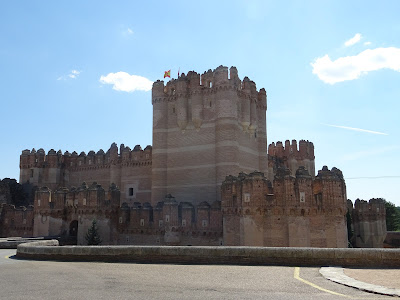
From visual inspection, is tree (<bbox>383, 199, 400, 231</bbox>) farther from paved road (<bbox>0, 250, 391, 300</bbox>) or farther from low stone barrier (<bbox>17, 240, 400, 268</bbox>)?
paved road (<bbox>0, 250, 391, 300</bbox>)

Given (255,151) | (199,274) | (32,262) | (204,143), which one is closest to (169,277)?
(199,274)

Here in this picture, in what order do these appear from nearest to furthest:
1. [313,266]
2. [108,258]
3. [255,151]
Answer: [313,266] → [108,258] → [255,151]

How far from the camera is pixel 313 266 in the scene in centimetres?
1377

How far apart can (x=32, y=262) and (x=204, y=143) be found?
23.5 metres

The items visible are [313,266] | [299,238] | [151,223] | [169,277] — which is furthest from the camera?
[151,223]

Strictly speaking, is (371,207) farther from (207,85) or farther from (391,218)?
(391,218)

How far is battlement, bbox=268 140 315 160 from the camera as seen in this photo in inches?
1997

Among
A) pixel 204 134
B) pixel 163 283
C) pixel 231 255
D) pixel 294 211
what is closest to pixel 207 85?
pixel 204 134

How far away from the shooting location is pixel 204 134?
37688mm

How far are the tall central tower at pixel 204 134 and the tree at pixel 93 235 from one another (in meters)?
6.70

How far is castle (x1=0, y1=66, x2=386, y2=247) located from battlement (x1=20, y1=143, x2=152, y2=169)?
182 mm

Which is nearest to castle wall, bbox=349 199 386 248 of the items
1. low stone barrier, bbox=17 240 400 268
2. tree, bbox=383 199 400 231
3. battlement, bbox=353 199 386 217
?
battlement, bbox=353 199 386 217

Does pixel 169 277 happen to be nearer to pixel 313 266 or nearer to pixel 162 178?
pixel 313 266

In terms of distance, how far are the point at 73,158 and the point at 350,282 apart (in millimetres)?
42654
